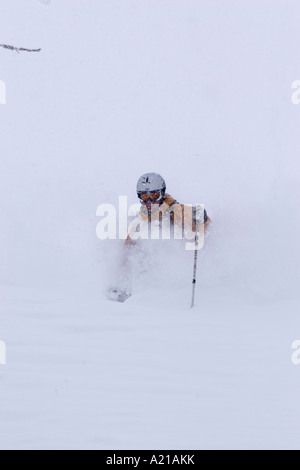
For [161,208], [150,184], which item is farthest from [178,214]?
[150,184]

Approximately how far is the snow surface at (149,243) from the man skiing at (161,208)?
478 millimetres

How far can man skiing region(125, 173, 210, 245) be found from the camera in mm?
8094

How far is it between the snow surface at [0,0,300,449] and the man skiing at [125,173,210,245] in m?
0.48

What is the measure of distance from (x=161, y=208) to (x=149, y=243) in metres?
0.69

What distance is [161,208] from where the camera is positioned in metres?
8.30

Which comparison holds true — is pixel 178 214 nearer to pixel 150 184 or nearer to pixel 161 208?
pixel 161 208

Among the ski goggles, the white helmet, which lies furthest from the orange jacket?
the white helmet

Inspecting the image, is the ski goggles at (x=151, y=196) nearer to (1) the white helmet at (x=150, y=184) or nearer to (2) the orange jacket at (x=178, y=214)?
(1) the white helmet at (x=150, y=184)

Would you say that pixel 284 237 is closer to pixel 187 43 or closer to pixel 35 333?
pixel 35 333

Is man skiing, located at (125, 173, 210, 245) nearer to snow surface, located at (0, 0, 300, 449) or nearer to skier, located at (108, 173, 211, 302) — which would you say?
skier, located at (108, 173, 211, 302)

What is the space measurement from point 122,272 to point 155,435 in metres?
4.94
